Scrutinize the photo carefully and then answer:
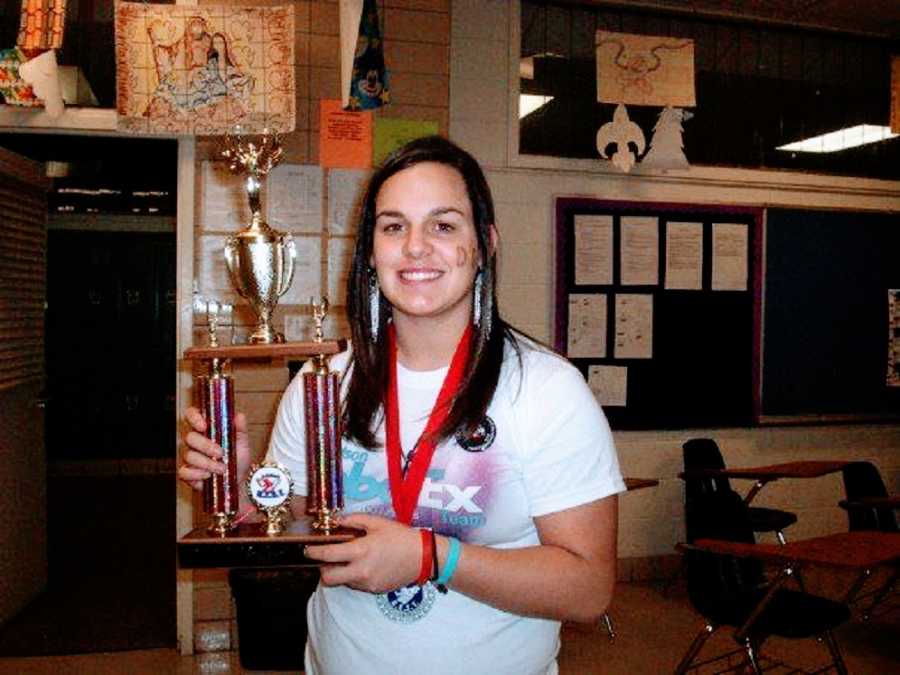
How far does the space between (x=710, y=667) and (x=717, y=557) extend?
72 centimetres

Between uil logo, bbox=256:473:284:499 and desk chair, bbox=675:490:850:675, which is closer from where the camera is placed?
uil logo, bbox=256:473:284:499

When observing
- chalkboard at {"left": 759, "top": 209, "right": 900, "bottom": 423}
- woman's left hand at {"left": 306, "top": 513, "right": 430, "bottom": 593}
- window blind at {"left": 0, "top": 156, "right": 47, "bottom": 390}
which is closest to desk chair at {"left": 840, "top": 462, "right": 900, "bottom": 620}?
chalkboard at {"left": 759, "top": 209, "right": 900, "bottom": 423}

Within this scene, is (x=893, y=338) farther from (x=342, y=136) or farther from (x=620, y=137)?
(x=342, y=136)

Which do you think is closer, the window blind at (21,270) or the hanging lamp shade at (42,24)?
the hanging lamp shade at (42,24)

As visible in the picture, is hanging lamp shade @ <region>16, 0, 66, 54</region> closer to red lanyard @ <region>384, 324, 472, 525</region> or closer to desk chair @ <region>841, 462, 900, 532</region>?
red lanyard @ <region>384, 324, 472, 525</region>

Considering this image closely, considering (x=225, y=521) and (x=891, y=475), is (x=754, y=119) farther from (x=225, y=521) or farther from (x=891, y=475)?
(x=225, y=521)

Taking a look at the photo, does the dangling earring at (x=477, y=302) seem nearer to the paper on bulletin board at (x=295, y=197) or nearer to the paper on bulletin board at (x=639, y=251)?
the paper on bulletin board at (x=295, y=197)

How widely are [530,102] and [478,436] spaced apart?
11.1ft

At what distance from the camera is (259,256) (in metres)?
1.81

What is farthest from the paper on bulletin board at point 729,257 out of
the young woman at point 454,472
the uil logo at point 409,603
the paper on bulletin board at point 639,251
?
the uil logo at point 409,603

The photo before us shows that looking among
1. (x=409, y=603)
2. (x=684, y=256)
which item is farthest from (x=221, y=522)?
(x=684, y=256)

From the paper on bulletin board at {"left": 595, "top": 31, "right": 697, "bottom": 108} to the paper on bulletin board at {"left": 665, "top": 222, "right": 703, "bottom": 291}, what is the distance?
655 millimetres

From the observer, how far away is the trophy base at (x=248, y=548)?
134 cm

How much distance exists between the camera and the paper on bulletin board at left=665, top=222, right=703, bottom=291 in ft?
14.7
